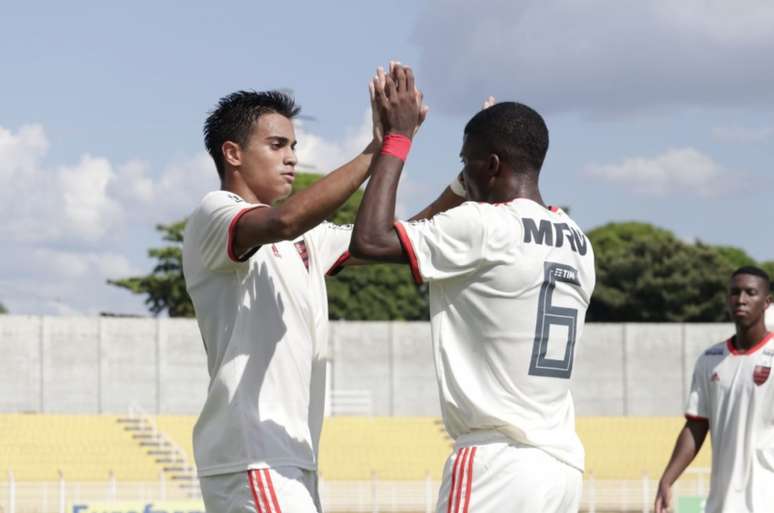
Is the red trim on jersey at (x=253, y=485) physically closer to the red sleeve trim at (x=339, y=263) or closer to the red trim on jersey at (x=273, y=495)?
the red trim on jersey at (x=273, y=495)

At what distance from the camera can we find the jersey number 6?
5.05 metres

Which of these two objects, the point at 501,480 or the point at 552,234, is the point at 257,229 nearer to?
the point at 552,234

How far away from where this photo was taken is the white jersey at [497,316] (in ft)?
16.2

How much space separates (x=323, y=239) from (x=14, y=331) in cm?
4796

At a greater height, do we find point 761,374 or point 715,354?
point 715,354

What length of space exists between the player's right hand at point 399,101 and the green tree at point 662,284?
70.5 meters

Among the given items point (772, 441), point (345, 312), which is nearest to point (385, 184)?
A: point (772, 441)

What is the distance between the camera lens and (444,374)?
5016 millimetres

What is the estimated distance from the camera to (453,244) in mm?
4949

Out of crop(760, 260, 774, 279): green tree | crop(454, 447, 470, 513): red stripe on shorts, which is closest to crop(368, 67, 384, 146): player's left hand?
crop(454, 447, 470, 513): red stripe on shorts

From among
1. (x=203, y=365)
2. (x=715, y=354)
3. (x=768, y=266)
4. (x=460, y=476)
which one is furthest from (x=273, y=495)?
(x=768, y=266)

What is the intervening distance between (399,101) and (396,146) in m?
0.19

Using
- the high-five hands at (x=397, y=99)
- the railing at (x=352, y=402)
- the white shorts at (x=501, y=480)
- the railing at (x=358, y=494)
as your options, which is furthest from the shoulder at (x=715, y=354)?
the railing at (x=352, y=402)

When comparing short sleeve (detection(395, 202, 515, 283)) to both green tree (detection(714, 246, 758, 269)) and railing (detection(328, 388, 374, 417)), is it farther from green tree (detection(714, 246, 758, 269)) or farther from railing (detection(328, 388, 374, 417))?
green tree (detection(714, 246, 758, 269))
